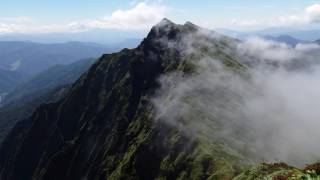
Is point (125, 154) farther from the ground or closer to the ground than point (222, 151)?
closer to the ground

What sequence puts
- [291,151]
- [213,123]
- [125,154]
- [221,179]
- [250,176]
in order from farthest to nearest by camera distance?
[125,154]
[213,123]
[291,151]
[221,179]
[250,176]

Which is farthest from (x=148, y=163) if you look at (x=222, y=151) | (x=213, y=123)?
(x=222, y=151)

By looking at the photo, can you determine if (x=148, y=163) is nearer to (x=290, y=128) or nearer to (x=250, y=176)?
(x=290, y=128)

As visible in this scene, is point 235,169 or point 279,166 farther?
point 235,169

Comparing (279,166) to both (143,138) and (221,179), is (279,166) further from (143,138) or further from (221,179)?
(143,138)

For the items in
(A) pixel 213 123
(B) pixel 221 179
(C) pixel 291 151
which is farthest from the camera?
(A) pixel 213 123

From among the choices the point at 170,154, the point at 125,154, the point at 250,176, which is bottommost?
the point at 125,154

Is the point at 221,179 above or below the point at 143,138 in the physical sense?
above

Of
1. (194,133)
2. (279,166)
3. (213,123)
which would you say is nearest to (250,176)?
(279,166)

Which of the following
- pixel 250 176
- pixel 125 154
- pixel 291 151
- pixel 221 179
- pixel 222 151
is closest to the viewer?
pixel 250 176
